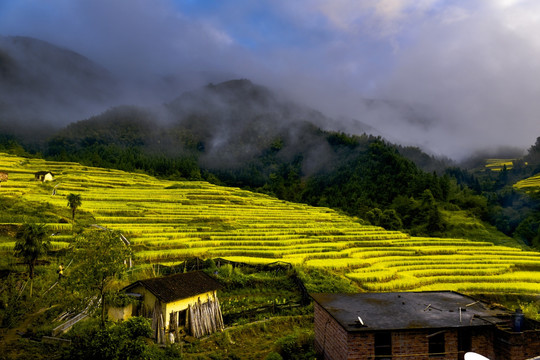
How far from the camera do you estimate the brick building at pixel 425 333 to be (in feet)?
35.8

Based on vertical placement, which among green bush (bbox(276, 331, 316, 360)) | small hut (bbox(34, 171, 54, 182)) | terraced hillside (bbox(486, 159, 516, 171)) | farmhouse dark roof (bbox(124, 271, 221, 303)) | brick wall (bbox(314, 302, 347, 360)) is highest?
terraced hillside (bbox(486, 159, 516, 171))

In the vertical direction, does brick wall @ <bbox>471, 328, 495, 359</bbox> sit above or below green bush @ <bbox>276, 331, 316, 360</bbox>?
above

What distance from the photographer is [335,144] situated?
11700 centimetres

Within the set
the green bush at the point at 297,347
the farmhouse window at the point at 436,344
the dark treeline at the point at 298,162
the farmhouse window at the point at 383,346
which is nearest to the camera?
the farmhouse window at the point at 383,346

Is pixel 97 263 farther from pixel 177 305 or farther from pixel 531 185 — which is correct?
pixel 531 185

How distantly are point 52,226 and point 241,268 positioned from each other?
1453 cm

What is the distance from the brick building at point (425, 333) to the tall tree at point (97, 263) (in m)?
7.15

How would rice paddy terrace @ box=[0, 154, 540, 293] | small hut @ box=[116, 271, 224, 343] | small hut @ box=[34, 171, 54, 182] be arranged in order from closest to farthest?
small hut @ box=[116, 271, 224, 343]
rice paddy terrace @ box=[0, 154, 540, 293]
small hut @ box=[34, 171, 54, 182]

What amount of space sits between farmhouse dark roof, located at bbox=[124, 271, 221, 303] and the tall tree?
306 centimetres

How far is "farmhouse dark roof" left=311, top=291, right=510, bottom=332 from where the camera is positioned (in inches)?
448

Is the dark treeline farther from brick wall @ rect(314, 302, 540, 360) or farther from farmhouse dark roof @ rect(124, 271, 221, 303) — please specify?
brick wall @ rect(314, 302, 540, 360)

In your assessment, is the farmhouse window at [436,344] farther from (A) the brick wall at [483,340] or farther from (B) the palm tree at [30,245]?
(B) the palm tree at [30,245]

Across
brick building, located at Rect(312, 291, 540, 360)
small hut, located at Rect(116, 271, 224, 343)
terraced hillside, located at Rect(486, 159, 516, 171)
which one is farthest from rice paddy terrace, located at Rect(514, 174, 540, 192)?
small hut, located at Rect(116, 271, 224, 343)

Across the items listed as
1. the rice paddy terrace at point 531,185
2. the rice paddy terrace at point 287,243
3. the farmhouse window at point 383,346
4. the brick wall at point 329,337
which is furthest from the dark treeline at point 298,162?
the farmhouse window at point 383,346
